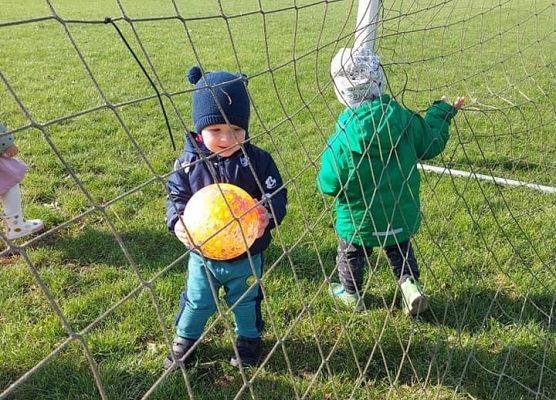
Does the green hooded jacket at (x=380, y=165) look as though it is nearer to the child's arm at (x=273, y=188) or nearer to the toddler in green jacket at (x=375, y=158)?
the toddler in green jacket at (x=375, y=158)

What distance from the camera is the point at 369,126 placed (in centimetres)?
212

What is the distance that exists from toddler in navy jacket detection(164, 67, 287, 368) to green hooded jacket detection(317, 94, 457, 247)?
323 mm

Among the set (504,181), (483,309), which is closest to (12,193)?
(483,309)

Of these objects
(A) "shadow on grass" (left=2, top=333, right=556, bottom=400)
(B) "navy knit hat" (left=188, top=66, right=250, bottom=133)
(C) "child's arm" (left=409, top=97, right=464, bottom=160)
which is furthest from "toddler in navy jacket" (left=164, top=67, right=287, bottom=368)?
(C) "child's arm" (left=409, top=97, right=464, bottom=160)

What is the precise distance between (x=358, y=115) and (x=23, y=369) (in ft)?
5.01

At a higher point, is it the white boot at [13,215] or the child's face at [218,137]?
the child's face at [218,137]

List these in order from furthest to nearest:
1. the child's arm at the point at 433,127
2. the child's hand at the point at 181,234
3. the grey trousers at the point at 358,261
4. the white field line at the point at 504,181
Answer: the white field line at the point at 504,181
the grey trousers at the point at 358,261
the child's arm at the point at 433,127
the child's hand at the point at 181,234

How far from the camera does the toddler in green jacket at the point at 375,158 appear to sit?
2.13m

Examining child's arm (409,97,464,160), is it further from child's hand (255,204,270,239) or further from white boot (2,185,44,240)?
white boot (2,185,44,240)

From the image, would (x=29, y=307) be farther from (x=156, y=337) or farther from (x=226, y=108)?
(x=226, y=108)

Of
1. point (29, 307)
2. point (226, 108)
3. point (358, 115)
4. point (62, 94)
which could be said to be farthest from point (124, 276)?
point (62, 94)

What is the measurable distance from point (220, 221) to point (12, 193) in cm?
165

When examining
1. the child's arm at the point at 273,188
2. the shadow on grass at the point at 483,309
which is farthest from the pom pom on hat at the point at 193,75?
the shadow on grass at the point at 483,309

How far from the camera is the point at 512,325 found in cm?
233
